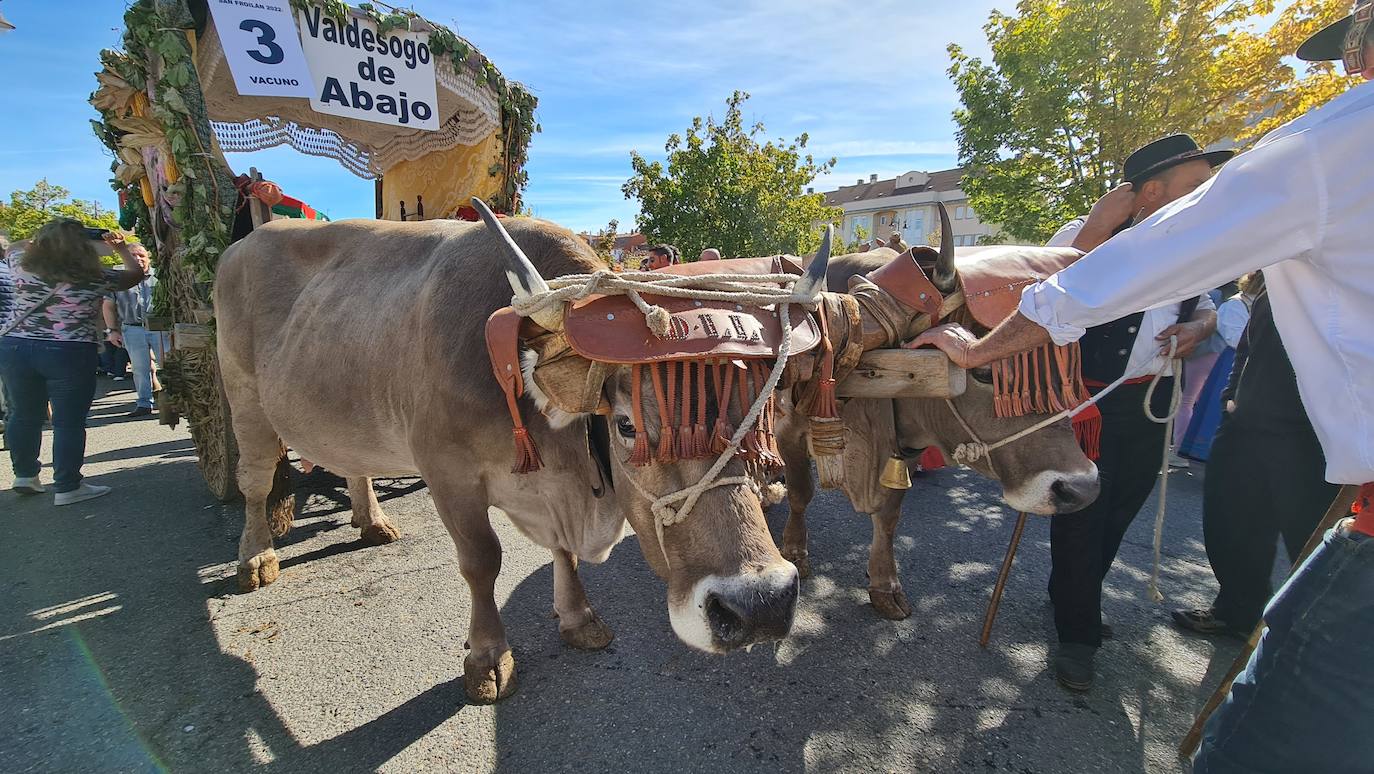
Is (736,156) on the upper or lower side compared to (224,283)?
upper

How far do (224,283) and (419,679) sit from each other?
117 inches

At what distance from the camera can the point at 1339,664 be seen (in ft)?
4.28

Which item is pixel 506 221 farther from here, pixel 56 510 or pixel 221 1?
pixel 56 510

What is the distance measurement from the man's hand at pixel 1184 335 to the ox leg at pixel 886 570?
1464 mm

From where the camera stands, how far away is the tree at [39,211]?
82.7ft

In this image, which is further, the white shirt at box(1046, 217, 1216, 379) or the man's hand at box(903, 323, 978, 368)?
the white shirt at box(1046, 217, 1216, 379)

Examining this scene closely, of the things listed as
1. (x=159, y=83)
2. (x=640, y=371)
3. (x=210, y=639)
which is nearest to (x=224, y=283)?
(x=159, y=83)

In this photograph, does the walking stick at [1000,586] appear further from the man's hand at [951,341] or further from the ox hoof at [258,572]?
the ox hoof at [258,572]

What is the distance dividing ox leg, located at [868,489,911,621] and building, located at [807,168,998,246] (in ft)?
157

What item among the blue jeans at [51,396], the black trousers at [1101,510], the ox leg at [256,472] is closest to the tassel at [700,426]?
the black trousers at [1101,510]

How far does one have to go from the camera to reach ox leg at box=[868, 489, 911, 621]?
351 cm

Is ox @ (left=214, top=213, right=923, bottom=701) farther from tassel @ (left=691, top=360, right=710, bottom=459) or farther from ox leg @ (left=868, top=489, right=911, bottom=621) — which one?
ox leg @ (left=868, top=489, right=911, bottom=621)

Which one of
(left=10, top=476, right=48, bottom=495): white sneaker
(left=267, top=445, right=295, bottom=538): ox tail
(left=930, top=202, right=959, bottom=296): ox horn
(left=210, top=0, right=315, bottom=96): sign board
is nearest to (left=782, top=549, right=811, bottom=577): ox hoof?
(left=930, top=202, right=959, bottom=296): ox horn

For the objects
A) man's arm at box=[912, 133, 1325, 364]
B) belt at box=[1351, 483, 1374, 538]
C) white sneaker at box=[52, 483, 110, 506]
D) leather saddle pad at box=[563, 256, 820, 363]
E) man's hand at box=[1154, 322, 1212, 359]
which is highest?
man's arm at box=[912, 133, 1325, 364]
